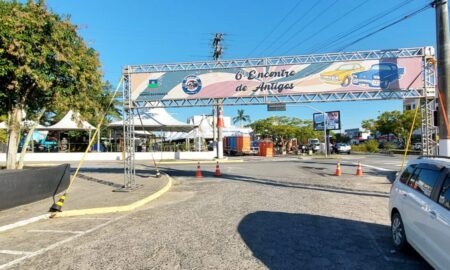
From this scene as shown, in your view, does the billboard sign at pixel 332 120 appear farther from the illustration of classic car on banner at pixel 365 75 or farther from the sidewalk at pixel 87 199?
the sidewalk at pixel 87 199

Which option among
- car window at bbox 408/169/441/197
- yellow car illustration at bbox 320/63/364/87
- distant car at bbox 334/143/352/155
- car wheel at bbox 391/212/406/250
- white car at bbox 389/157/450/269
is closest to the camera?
white car at bbox 389/157/450/269

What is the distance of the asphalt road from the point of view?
17.9ft

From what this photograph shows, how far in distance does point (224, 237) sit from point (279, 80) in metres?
9.52

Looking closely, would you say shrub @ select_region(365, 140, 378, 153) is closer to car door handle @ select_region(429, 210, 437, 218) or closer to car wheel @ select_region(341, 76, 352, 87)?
car wheel @ select_region(341, 76, 352, 87)

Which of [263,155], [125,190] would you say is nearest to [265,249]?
[125,190]

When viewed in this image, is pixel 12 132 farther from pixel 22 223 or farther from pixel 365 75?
pixel 365 75

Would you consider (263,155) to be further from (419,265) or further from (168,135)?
A: (419,265)

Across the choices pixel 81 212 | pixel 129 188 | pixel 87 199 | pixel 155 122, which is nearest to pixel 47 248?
pixel 81 212

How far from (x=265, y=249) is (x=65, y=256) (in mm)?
3190

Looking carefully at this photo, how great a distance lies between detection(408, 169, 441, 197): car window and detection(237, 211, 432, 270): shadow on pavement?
1.03 m

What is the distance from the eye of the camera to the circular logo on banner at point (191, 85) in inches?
614

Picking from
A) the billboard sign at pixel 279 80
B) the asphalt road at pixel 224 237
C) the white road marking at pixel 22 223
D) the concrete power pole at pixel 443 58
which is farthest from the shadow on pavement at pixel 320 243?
the billboard sign at pixel 279 80

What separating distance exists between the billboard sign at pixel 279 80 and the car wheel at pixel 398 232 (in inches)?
359

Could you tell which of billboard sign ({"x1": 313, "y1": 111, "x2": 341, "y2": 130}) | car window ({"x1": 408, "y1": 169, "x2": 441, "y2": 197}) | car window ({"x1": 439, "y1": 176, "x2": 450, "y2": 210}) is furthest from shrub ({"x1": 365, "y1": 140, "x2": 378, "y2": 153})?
car window ({"x1": 439, "y1": 176, "x2": 450, "y2": 210})
